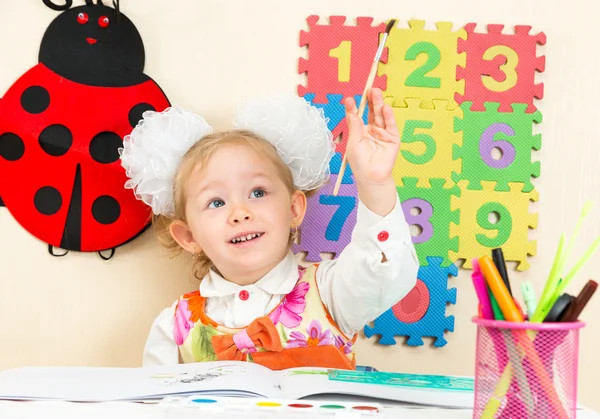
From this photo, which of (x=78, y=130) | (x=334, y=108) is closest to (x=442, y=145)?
(x=334, y=108)

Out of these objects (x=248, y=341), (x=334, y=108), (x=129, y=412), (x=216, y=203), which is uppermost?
(x=334, y=108)

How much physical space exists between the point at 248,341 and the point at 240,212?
0.69ft

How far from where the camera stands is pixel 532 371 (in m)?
0.58

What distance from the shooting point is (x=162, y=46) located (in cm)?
131

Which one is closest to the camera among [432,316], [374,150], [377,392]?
[377,392]

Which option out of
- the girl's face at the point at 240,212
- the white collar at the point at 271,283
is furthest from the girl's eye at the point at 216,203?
the white collar at the point at 271,283

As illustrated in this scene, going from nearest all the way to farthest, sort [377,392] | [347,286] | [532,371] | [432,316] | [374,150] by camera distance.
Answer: [532,371] < [377,392] < [374,150] < [347,286] < [432,316]

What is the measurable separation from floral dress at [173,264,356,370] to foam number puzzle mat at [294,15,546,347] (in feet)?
0.46

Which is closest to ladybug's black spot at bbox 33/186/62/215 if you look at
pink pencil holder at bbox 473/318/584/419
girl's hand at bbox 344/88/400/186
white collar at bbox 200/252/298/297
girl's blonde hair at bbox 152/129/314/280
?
girl's blonde hair at bbox 152/129/314/280

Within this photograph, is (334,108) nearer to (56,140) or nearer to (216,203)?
(216,203)

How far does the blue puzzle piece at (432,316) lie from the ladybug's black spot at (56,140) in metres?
0.67

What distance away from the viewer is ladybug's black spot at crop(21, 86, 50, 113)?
127cm

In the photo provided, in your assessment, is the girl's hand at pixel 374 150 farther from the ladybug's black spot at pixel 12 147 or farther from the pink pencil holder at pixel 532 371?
the ladybug's black spot at pixel 12 147

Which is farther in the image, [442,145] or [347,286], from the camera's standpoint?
[442,145]
